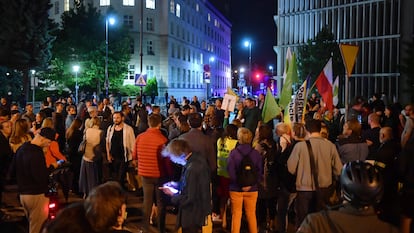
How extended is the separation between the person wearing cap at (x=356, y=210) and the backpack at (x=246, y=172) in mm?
4031

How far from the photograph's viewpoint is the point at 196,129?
307 inches

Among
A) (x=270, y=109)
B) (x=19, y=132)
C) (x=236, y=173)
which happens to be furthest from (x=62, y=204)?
(x=270, y=109)

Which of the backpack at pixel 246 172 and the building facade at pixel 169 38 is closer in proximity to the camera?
the backpack at pixel 246 172

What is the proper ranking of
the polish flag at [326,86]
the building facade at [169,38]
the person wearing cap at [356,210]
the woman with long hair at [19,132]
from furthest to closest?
1. the building facade at [169,38]
2. the polish flag at [326,86]
3. the woman with long hair at [19,132]
4. the person wearing cap at [356,210]

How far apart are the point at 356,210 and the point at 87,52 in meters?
53.6

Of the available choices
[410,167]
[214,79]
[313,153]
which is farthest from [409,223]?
[214,79]

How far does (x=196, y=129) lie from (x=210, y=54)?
95.1 m

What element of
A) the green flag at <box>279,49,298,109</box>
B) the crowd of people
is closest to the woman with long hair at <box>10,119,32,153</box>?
the crowd of people

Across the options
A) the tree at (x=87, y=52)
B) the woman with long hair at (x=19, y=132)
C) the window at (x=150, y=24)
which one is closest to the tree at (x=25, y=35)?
the tree at (x=87, y=52)

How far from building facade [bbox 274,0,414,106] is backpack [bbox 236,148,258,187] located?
4233cm

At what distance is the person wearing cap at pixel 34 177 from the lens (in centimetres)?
652

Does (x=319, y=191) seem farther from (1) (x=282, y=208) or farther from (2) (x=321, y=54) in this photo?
(2) (x=321, y=54)

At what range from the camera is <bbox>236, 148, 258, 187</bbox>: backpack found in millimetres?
7145

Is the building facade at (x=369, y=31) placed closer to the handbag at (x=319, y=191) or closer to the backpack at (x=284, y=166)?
the backpack at (x=284, y=166)
